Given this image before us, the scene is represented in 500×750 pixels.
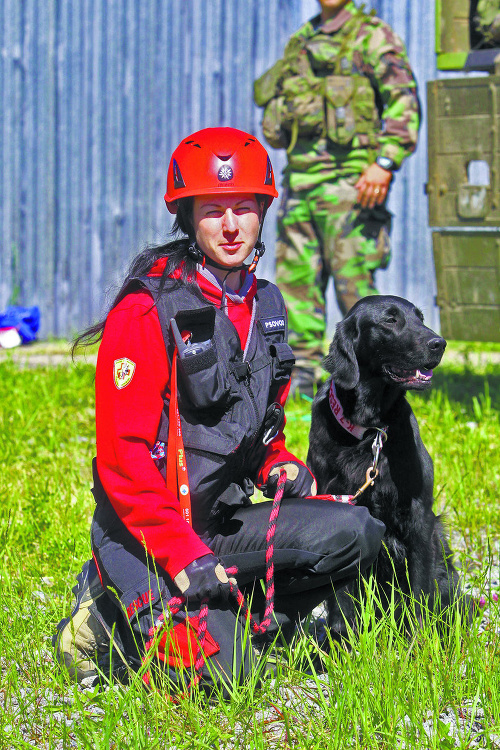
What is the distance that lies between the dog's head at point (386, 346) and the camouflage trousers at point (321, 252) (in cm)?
268

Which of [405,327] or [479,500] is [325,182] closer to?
[479,500]

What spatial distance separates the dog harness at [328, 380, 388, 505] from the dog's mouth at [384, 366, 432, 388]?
155 millimetres

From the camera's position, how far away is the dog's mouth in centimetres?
260

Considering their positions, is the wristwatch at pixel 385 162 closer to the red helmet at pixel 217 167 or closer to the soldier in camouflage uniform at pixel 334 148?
the soldier in camouflage uniform at pixel 334 148

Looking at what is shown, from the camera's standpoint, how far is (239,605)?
7.45 feet

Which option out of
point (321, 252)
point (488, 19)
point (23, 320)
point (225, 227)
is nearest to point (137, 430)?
point (225, 227)

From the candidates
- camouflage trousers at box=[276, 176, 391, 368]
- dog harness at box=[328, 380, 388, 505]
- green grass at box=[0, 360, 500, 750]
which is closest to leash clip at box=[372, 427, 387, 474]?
dog harness at box=[328, 380, 388, 505]

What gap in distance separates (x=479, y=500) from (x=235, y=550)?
156 centimetres

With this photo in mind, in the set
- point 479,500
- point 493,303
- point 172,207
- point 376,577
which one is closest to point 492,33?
point 493,303

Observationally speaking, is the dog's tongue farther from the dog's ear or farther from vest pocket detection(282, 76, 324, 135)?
vest pocket detection(282, 76, 324, 135)

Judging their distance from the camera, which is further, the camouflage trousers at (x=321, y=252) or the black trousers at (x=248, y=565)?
the camouflage trousers at (x=321, y=252)

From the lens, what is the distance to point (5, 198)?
8984 mm

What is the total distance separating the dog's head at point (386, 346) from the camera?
261cm

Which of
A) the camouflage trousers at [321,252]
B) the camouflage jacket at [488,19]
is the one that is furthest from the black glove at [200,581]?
the camouflage jacket at [488,19]
